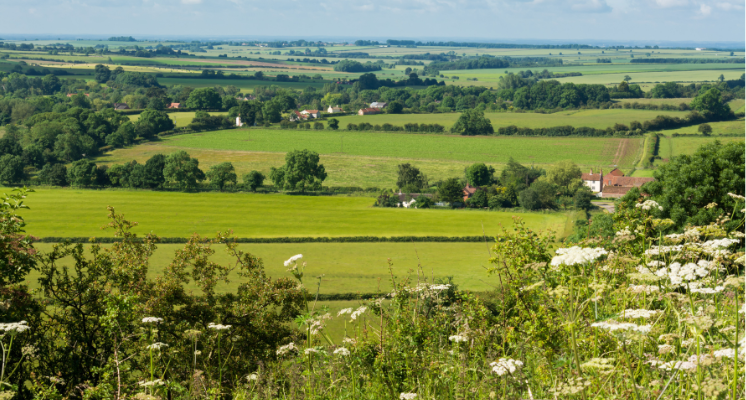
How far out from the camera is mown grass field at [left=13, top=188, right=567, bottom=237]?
49.3 meters

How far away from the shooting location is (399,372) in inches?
214

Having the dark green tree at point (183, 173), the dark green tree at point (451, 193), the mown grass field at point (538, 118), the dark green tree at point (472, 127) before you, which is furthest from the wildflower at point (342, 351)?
the mown grass field at point (538, 118)

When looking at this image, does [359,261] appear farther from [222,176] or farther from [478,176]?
[222,176]

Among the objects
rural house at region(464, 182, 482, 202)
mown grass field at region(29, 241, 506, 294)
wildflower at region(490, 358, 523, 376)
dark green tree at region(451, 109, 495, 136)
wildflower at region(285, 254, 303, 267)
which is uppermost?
wildflower at region(285, 254, 303, 267)

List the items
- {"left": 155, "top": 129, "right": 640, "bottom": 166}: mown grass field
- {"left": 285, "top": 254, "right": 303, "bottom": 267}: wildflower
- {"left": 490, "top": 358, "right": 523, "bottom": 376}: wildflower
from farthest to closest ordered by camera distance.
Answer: {"left": 155, "top": 129, "right": 640, "bottom": 166}: mown grass field → {"left": 285, "top": 254, "right": 303, "bottom": 267}: wildflower → {"left": 490, "top": 358, "right": 523, "bottom": 376}: wildflower

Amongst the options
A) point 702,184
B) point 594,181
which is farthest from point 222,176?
point 702,184

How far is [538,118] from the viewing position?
136 m

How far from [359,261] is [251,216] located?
2004 centimetres

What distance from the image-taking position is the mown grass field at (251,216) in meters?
49.3

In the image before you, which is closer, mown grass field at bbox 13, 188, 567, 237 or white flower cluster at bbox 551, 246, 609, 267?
white flower cluster at bbox 551, 246, 609, 267

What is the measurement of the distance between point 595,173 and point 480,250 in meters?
39.4

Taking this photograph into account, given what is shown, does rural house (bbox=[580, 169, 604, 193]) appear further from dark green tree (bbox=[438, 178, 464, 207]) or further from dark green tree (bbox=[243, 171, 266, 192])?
dark green tree (bbox=[243, 171, 266, 192])

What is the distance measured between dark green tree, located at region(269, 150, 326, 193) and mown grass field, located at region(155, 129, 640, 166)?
22170 mm

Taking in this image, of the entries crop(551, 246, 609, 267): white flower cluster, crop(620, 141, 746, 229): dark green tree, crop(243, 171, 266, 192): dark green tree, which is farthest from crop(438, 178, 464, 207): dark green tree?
crop(551, 246, 609, 267): white flower cluster
